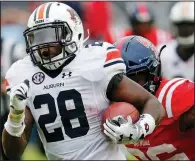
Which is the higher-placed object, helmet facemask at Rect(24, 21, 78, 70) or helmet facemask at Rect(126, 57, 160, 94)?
helmet facemask at Rect(24, 21, 78, 70)

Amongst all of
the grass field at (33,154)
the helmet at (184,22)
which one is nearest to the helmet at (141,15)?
the helmet at (184,22)

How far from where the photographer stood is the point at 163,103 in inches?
154

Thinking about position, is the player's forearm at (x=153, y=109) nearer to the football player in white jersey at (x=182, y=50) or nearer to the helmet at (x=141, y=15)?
the football player in white jersey at (x=182, y=50)

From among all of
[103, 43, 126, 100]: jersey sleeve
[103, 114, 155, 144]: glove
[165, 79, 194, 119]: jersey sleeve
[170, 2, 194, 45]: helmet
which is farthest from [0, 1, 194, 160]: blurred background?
[103, 114, 155, 144]: glove

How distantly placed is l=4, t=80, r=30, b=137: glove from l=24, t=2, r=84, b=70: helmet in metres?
0.22

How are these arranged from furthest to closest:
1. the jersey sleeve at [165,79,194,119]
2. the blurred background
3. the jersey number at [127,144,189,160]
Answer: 1. the blurred background
2. the jersey number at [127,144,189,160]
3. the jersey sleeve at [165,79,194,119]

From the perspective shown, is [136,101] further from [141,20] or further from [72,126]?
[141,20]

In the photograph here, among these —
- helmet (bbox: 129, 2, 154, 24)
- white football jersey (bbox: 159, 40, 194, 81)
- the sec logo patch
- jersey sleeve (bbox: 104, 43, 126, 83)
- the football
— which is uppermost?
jersey sleeve (bbox: 104, 43, 126, 83)

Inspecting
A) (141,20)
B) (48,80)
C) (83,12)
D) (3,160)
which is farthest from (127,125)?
(83,12)

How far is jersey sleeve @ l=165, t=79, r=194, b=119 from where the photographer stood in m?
3.87

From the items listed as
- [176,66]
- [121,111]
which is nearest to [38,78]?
[121,111]

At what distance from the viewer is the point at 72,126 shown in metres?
3.55

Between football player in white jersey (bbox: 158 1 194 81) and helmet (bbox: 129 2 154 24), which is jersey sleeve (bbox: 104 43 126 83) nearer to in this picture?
football player in white jersey (bbox: 158 1 194 81)

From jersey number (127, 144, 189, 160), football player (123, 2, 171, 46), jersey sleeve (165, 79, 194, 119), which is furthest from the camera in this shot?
football player (123, 2, 171, 46)
